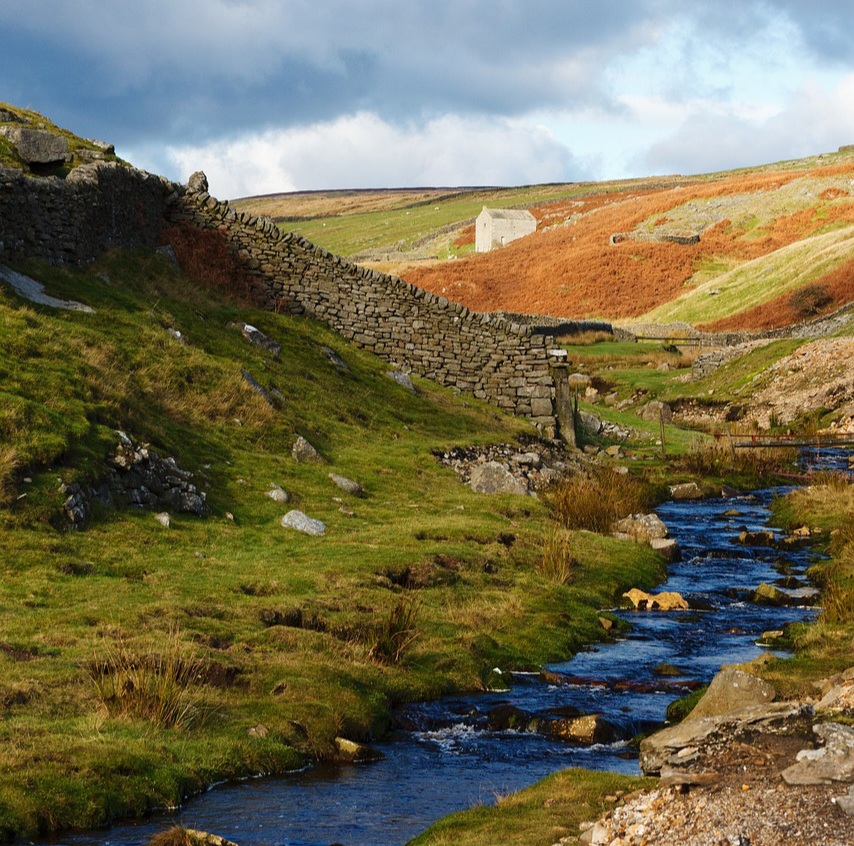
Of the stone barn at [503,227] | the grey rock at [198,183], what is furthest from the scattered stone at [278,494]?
the stone barn at [503,227]

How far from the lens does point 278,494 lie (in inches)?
892

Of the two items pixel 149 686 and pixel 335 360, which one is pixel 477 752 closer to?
pixel 149 686

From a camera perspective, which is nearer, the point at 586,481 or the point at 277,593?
the point at 277,593

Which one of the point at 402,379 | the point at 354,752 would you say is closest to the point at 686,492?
the point at 402,379

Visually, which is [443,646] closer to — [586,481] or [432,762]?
[432,762]

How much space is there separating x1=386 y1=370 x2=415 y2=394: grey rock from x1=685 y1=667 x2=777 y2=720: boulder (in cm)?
2384

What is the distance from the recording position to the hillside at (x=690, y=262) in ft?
265

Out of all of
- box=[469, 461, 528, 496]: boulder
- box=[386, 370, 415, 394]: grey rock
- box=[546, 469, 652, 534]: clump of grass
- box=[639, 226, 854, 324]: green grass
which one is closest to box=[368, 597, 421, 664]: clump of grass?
box=[546, 469, 652, 534]: clump of grass

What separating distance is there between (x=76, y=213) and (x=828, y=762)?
84.9 feet

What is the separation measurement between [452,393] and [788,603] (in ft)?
61.3

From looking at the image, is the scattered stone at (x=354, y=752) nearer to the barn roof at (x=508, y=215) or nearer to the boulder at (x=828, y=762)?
the boulder at (x=828, y=762)

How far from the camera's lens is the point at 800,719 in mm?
10078

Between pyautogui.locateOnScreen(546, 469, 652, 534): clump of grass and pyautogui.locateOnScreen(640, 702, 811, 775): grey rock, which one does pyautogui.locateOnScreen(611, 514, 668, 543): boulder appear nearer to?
pyautogui.locateOnScreen(546, 469, 652, 534): clump of grass

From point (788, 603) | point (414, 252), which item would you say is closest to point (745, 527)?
point (788, 603)
